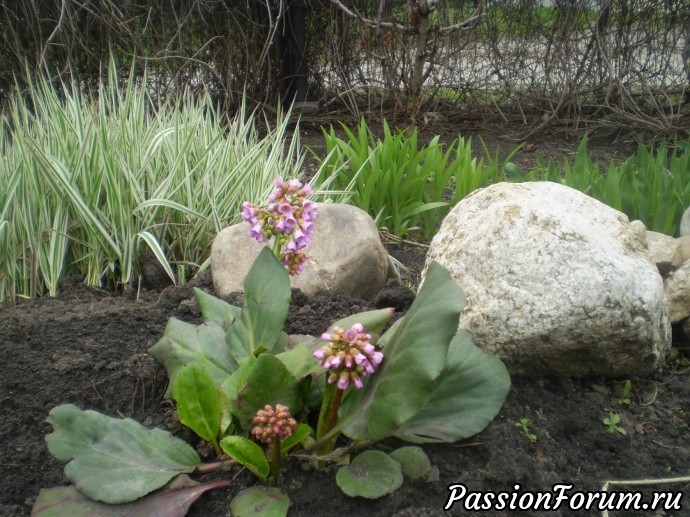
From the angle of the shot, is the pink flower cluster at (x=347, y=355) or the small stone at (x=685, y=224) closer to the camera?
the pink flower cluster at (x=347, y=355)

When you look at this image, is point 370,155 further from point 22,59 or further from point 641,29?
point 641,29

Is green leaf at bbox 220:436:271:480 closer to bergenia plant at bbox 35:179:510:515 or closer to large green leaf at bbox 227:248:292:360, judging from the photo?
bergenia plant at bbox 35:179:510:515

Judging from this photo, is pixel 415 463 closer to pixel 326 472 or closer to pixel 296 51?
pixel 326 472

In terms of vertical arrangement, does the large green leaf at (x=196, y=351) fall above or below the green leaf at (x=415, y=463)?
above

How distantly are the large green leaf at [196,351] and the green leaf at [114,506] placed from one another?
0.90ft

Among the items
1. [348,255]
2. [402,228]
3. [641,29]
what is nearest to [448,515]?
[348,255]

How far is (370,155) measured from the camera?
344 cm

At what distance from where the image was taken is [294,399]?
1.44m

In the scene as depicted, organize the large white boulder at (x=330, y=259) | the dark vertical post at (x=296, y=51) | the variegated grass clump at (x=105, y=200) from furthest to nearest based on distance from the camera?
the dark vertical post at (x=296, y=51) < the variegated grass clump at (x=105, y=200) < the large white boulder at (x=330, y=259)

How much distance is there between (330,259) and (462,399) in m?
1.17

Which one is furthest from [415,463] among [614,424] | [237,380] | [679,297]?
[679,297]

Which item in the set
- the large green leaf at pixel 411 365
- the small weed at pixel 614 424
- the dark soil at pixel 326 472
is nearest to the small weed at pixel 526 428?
the dark soil at pixel 326 472

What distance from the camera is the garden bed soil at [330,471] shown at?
4.65ft

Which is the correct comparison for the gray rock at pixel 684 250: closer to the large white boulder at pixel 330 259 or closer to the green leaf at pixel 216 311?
the large white boulder at pixel 330 259
